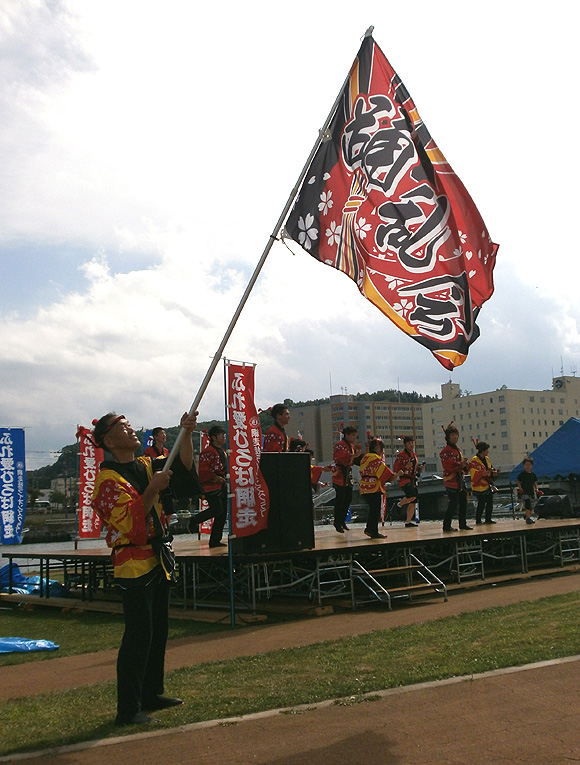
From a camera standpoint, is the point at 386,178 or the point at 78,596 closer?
the point at 386,178

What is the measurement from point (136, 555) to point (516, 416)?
369 ft

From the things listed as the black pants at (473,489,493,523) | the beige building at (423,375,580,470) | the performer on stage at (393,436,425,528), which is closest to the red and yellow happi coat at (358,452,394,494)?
the performer on stage at (393,436,425,528)

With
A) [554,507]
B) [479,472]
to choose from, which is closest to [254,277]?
[479,472]

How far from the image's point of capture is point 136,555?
16.7ft

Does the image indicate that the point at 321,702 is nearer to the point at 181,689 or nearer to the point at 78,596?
the point at 181,689

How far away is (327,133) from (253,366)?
4.06 metres

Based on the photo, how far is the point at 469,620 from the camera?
29.0ft

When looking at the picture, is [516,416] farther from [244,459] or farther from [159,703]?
[159,703]

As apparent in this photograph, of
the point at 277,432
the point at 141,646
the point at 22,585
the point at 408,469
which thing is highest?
the point at 277,432

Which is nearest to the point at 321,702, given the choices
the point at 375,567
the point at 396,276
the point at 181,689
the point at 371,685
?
the point at 371,685

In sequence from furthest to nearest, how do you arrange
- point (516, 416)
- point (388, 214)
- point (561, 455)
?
point (516, 416)
point (561, 455)
point (388, 214)

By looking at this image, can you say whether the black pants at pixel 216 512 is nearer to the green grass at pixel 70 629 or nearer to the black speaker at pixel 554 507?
the green grass at pixel 70 629

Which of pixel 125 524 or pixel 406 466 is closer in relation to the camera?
pixel 125 524

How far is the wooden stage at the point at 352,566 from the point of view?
10.9 meters
